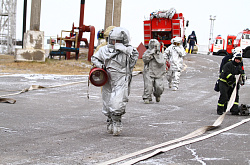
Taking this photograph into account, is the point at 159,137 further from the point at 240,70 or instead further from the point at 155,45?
the point at 155,45

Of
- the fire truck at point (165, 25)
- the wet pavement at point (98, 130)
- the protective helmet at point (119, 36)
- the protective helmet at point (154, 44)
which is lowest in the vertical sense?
the wet pavement at point (98, 130)

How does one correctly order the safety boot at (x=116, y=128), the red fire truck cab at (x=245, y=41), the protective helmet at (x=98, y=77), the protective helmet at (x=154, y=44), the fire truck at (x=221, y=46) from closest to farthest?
1. the safety boot at (x=116, y=128)
2. the protective helmet at (x=98, y=77)
3. the protective helmet at (x=154, y=44)
4. the red fire truck cab at (x=245, y=41)
5. the fire truck at (x=221, y=46)

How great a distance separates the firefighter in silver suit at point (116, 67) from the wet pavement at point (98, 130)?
0.43 m

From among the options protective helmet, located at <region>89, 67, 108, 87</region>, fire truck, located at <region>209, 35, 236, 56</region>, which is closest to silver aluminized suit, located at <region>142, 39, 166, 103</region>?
protective helmet, located at <region>89, 67, 108, 87</region>

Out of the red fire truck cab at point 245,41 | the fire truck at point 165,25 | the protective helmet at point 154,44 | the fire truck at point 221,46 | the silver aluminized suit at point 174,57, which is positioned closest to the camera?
the protective helmet at point 154,44

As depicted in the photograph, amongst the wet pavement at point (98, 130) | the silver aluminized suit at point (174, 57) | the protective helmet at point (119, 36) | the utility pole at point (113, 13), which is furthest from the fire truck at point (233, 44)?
the protective helmet at point (119, 36)

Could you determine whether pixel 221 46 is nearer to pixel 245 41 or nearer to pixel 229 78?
pixel 245 41

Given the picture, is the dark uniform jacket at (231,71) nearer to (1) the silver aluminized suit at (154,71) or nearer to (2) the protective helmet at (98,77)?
(1) the silver aluminized suit at (154,71)

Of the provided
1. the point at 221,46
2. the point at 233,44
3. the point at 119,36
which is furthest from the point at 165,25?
the point at 119,36

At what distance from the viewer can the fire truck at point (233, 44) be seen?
Result: 45188 millimetres

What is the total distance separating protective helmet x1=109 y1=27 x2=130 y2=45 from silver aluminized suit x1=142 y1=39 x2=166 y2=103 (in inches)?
207

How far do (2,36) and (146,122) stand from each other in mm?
40868

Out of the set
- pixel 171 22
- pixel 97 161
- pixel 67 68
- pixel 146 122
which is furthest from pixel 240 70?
pixel 171 22

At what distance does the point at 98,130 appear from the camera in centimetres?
827
